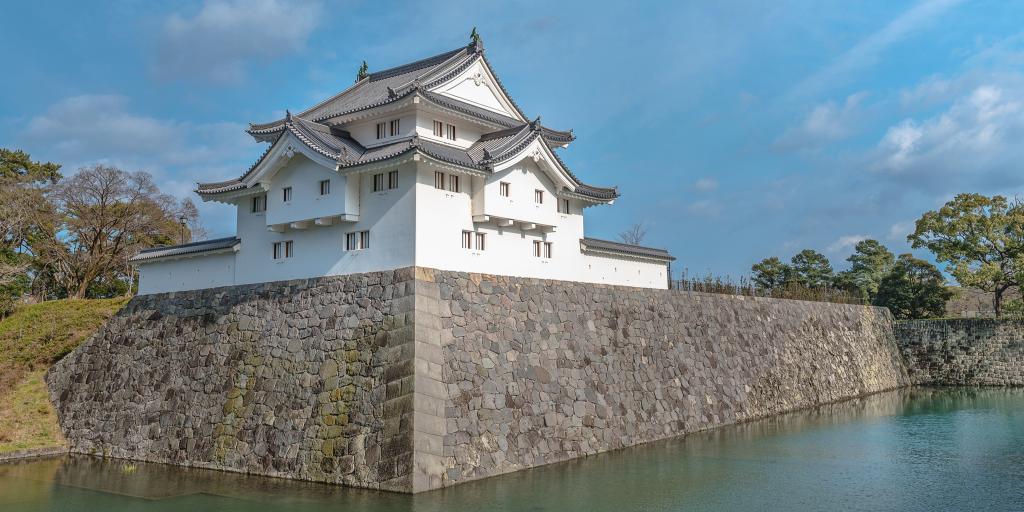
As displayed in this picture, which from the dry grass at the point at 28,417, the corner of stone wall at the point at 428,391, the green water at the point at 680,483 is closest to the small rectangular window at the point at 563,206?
the corner of stone wall at the point at 428,391

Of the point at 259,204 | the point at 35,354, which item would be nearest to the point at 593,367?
the point at 259,204

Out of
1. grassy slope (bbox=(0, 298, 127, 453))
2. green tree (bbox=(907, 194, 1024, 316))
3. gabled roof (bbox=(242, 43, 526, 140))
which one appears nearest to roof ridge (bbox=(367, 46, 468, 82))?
gabled roof (bbox=(242, 43, 526, 140))

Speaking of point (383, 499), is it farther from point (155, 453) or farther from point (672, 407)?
point (672, 407)

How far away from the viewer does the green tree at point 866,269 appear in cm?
3981

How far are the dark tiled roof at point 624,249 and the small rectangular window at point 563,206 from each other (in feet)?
3.12

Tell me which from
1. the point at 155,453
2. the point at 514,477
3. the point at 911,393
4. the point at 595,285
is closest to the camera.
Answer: the point at 514,477

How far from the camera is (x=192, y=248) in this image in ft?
60.2

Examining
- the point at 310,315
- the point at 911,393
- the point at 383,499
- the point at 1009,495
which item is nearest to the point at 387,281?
the point at 310,315

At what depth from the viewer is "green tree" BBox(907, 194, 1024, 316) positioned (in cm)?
3003

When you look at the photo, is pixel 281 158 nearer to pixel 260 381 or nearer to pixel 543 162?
pixel 260 381

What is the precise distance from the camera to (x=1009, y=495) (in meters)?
12.3

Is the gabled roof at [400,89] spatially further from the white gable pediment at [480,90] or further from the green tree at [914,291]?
the green tree at [914,291]

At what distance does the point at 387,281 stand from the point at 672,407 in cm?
810

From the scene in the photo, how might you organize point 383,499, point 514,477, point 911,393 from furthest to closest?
point 911,393, point 514,477, point 383,499
